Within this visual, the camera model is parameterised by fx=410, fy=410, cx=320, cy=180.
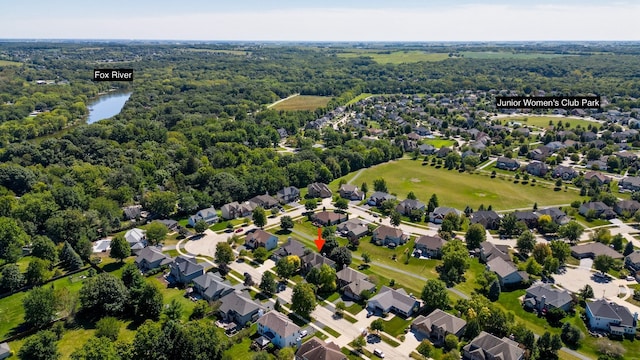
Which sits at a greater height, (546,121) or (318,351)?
(546,121)

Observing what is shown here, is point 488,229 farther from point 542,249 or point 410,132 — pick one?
point 410,132

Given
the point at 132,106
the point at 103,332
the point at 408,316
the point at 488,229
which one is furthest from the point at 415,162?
the point at 132,106

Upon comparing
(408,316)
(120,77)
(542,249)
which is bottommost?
(408,316)

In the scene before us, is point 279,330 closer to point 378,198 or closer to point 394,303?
point 394,303

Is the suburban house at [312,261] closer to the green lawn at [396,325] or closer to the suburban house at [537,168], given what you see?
the green lawn at [396,325]

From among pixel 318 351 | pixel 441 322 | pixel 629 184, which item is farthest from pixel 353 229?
pixel 629 184

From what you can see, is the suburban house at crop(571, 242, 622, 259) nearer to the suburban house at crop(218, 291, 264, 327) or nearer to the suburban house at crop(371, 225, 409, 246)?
the suburban house at crop(371, 225, 409, 246)
